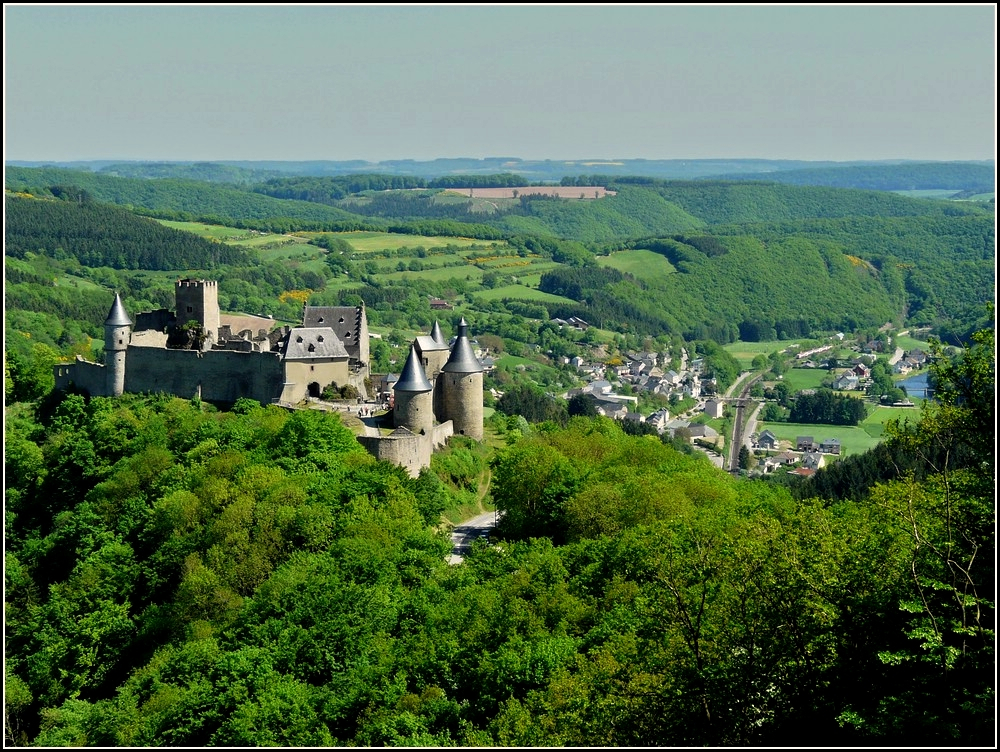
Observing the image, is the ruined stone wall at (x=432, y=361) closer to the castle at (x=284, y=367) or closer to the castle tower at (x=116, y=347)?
the castle at (x=284, y=367)

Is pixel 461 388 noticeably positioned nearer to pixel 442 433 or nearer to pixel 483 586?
pixel 442 433

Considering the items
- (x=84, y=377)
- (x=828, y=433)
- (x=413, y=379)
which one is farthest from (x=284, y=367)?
(x=828, y=433)

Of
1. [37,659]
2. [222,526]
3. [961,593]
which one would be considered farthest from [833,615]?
[37,659]

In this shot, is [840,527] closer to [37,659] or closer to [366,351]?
[37,659]

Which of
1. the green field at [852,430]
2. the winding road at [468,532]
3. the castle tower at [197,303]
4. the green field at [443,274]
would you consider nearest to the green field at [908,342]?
the green field at [852,430]

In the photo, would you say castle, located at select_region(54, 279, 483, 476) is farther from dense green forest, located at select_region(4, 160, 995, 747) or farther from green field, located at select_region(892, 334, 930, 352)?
green field, located at select_region(892, 334, 930, 352)

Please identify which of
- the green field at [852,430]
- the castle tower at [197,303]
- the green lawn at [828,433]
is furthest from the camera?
the green field at [852,430]

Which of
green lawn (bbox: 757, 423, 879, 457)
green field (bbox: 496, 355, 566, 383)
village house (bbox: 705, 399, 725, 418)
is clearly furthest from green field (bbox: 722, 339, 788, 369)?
green lawn (bbox: 757, 423, 879, 457)
